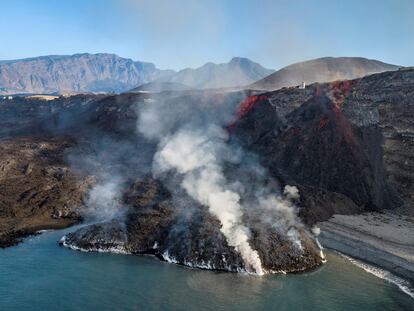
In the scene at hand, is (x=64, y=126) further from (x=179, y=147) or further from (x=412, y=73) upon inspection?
(x=412, y=73)

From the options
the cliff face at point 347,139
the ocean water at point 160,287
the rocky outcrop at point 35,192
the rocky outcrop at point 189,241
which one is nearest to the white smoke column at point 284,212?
the rocky outcrop at point 189,241

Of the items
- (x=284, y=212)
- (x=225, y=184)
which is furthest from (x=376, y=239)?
(x=225, y=184)

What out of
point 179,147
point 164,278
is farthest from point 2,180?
point 164,278

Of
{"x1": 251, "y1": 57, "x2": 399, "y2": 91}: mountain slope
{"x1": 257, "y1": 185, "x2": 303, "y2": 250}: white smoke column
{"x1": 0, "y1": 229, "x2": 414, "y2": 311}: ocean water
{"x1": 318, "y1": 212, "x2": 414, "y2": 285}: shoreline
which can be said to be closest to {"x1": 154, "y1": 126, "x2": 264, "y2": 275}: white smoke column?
{"x1": 257, "y1": 185, "x2": 303, "y2": 250}: white smoke column

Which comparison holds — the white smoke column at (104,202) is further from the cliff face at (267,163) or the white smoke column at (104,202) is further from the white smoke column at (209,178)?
the white smoke column at (209,178)

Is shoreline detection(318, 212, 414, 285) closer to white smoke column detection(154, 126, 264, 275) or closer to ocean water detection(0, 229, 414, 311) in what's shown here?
ocean water detection(0, 229, 414, 311)

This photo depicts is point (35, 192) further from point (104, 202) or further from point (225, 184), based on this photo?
point (225, 184)
